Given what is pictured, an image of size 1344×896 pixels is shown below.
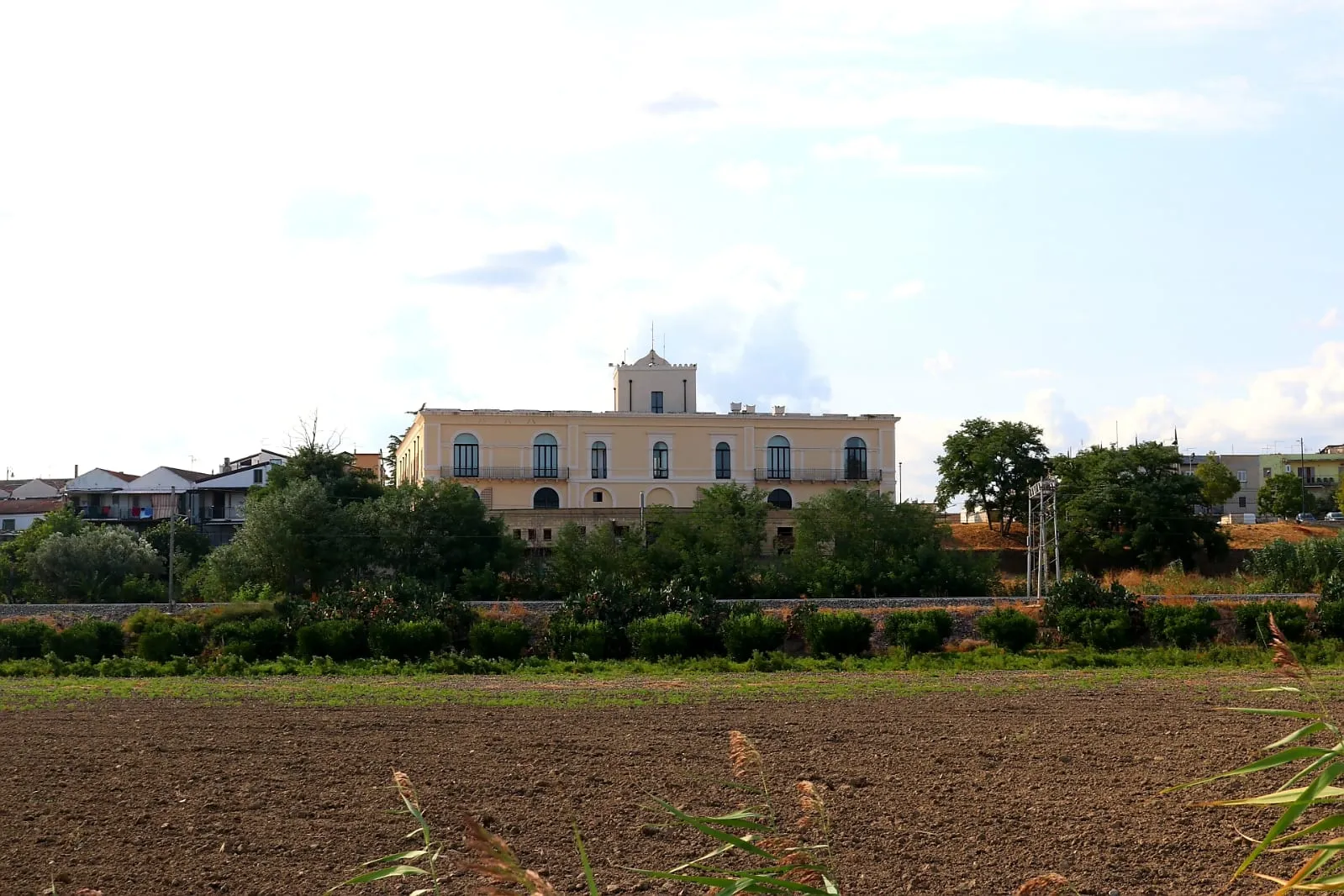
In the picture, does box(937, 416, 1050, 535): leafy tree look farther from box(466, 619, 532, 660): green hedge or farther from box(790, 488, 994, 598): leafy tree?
box(466, 619, 532, 660): green hedge

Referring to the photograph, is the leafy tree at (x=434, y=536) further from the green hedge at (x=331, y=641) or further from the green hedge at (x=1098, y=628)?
the green hedge at (x=1098, y=628)

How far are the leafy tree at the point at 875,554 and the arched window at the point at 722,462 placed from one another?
21.1 metres

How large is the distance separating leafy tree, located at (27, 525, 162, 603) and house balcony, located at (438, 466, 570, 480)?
18277mm

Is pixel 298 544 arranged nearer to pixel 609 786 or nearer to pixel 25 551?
pixel 25 551

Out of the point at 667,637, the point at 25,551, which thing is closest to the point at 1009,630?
the point at 667,637

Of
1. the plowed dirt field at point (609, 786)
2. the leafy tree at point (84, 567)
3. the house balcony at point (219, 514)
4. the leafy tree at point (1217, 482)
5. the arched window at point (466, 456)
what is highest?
the arched window at point (466, 456)

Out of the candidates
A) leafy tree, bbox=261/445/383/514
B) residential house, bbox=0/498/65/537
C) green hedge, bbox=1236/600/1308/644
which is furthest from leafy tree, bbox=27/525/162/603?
green hedge, bbox=1236/600/1308/644

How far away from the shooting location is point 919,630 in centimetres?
2911

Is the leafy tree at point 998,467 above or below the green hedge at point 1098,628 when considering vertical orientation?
above

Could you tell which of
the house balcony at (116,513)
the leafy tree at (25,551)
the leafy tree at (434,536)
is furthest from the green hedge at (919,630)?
the house balcony at (116,513)

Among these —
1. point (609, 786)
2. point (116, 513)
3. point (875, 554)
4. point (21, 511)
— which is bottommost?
point (609, 786)

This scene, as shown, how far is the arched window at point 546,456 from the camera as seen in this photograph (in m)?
69.8

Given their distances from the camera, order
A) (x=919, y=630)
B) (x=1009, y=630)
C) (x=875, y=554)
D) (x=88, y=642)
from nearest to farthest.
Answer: (x=919, y=630)
(x=1009, y=630)
(x=88, y=642)
(x=875, y=554)

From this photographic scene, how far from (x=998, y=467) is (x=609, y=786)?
5930 centimetres
